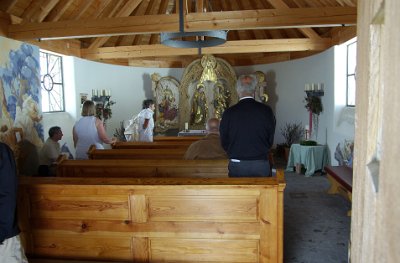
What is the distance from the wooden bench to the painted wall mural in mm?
5138

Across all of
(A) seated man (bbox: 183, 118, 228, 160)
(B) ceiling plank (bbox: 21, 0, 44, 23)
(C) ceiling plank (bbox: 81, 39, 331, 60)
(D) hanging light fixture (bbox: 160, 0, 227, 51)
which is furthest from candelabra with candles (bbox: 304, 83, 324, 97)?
(B) ceiling plank (bbox: 21, 0, 44, 23)

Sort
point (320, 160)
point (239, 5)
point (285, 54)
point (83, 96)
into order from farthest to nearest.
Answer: point (285, 54), point (239, 5), point (83, 96), point (320, 160)

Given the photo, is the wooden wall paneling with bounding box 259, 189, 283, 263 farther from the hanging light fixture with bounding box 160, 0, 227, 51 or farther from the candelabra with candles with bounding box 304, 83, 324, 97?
the candelabra with candles with bounding box 304, 83, 324, 97

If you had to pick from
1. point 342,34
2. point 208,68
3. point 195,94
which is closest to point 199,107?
point 195,94

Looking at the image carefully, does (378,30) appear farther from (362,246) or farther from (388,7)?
(362,246)

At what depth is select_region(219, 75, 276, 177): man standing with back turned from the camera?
3.33 metres

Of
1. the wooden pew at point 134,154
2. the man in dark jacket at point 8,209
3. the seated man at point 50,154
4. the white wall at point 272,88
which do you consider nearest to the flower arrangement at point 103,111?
the white wall at point 272,88

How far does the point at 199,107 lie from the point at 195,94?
16.8 inches

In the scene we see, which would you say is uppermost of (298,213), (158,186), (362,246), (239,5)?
(239,5)

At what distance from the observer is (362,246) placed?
23.4 inches

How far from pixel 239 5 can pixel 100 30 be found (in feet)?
16.3

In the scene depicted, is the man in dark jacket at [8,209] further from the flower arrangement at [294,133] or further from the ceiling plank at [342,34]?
the flower arrangement at [294,133]

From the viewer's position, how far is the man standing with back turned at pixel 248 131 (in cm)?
333

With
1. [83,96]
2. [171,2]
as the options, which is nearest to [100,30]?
[83,96]
